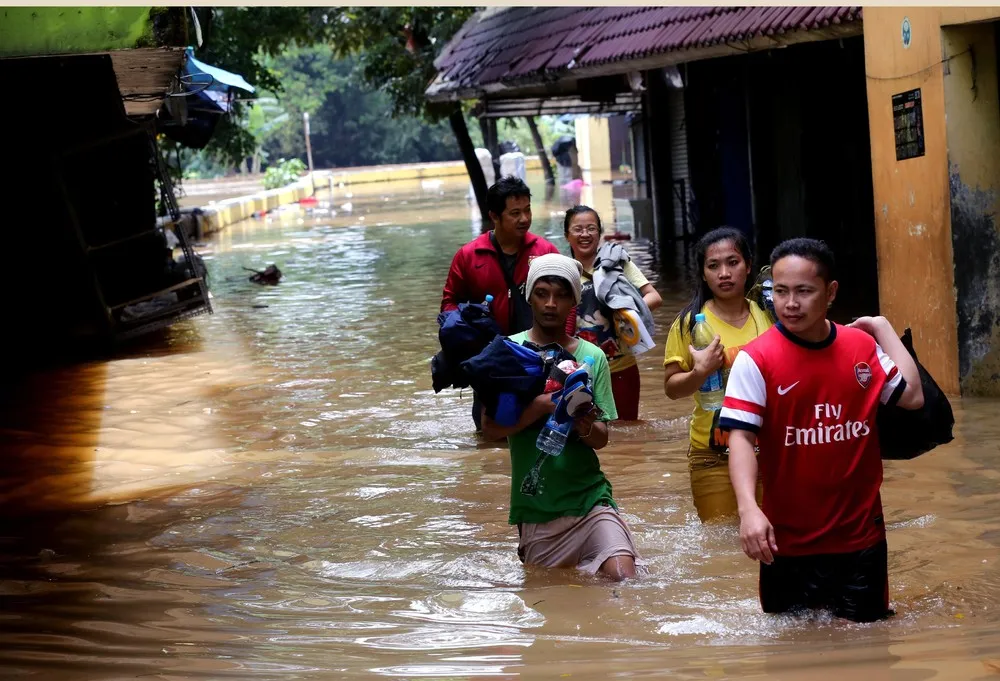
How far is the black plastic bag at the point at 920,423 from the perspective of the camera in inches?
163

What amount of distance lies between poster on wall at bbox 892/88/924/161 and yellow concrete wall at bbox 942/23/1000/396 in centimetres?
40

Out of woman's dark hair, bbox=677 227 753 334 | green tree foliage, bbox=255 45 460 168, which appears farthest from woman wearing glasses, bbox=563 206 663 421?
green tree foliage, bbox=255 45 460 168

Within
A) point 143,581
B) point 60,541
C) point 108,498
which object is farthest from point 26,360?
point 143,581

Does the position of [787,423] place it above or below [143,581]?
above

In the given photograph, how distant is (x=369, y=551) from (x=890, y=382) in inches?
125

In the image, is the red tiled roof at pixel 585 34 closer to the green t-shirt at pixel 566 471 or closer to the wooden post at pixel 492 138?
the wooden post at pixel 492 138

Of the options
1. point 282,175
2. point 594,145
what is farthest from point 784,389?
point 282,175

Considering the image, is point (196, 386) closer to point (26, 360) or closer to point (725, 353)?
point (26, 360)

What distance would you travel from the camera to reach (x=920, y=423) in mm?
4137

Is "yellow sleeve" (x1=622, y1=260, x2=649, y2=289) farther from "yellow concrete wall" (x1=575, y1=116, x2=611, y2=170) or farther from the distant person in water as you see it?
"yellow concrete wall" (x1=575, y1=116, x2=611, y2=170)

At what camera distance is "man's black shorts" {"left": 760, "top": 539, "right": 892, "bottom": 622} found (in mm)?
4182

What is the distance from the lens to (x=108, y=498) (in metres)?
7.83

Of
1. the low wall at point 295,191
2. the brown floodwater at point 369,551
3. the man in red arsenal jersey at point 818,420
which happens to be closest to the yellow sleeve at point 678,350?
the brown floodwater at point 369,551

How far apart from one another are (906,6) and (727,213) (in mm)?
11264
